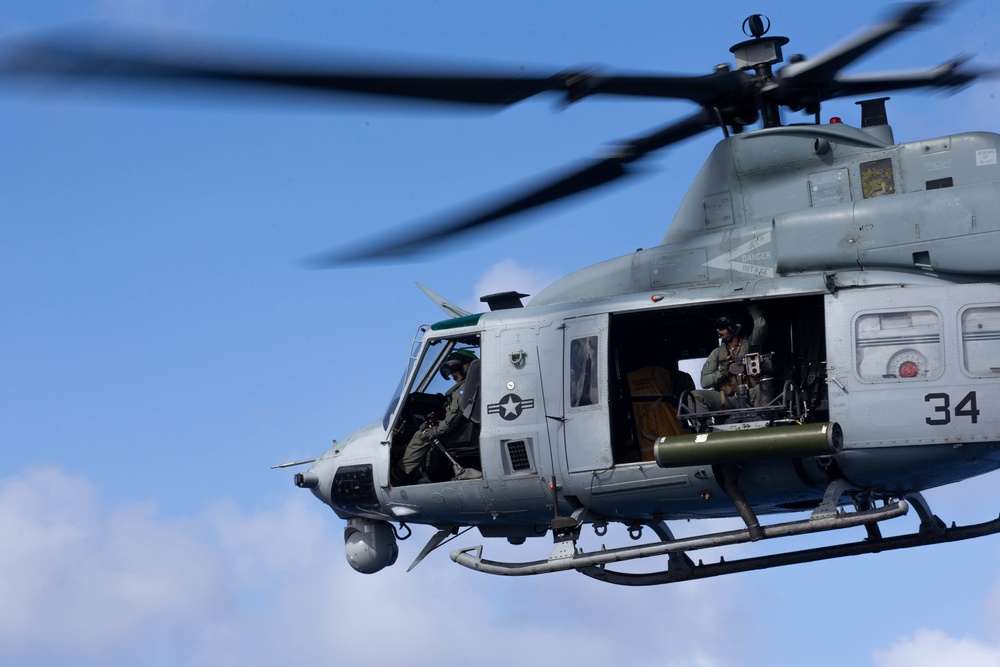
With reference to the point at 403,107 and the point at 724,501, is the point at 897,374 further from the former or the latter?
the point at 403,107

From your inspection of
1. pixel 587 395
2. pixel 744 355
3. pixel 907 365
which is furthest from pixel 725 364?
pixel 907 365

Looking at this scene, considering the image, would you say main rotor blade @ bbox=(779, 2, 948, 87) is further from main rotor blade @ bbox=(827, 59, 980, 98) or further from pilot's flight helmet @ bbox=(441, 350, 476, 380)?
pilot's flight helmet @ bbox=(441, 350, 476, 380)

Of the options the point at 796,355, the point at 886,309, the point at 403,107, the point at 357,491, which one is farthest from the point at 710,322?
the point at 403,107

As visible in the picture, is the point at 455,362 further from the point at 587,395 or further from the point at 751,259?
the point at 751,259

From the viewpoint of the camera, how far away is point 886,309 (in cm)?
1298

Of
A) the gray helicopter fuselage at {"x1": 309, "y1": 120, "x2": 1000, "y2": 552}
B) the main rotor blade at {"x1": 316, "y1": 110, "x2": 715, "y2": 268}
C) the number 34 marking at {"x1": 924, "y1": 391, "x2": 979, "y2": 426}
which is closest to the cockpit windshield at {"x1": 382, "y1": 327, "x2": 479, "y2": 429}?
the gray helicopter fuselage at {"x1": 309, "y1": 120, "x2": 1000, "y2": 552}

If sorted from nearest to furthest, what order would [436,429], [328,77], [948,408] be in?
1. [328,77]
2. [948,408]
3. [436,429]

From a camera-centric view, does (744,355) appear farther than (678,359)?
No

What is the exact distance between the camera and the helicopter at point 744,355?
12867mm

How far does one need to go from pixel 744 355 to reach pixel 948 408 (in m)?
1.96

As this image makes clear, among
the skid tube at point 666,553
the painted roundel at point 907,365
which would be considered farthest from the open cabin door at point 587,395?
the painted roundel at point 907,365

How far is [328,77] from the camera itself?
9.91 meters

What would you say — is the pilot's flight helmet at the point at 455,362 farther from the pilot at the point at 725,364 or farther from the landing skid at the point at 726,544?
the pilot at the point at 725,364

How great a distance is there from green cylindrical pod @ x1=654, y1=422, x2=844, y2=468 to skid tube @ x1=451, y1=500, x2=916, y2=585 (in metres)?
0.71
